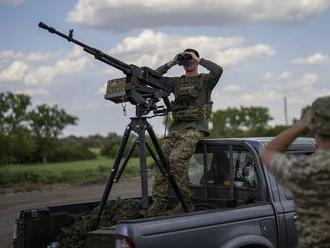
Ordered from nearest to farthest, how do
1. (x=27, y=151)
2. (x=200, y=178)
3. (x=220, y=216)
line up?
(x=220, y=216) < (x=200, y=178) < (x=27, y=151)

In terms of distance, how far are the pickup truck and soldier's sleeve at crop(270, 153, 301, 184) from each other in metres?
1.59

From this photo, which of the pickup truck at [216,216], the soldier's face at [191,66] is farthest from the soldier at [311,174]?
A: the soldier's face at [191,66]

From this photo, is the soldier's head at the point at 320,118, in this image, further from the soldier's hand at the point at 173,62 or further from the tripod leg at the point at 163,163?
the soldier's hand at the point at 173,62

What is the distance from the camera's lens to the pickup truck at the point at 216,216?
4922mm

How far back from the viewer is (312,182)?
3404 mm

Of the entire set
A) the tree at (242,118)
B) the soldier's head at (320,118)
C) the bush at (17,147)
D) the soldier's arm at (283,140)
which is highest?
the tree at (242,118)

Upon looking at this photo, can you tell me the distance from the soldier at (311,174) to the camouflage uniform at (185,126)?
2.91 meters

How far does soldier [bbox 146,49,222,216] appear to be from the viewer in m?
6.46

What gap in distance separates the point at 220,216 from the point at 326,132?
2.09m

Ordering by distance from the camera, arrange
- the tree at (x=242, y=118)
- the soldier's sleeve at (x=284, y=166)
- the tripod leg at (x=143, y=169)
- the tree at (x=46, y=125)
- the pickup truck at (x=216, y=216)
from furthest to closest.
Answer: the tree at (x=242, y=118) → the tree at (x=46, y=125) → the tripod leg at (x=143, y=169) → the pickup truck at (x=216, y=216) → the soldier's sleeve at (x=284, y=166)

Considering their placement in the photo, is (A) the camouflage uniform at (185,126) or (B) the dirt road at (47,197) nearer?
(A) the camouflage uniform at (185,126)

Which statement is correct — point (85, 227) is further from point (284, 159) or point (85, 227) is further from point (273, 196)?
point (284, 159)

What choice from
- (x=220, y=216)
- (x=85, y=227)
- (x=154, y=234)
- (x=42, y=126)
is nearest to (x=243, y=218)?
(x=220, y=216)

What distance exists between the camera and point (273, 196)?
582 cm
